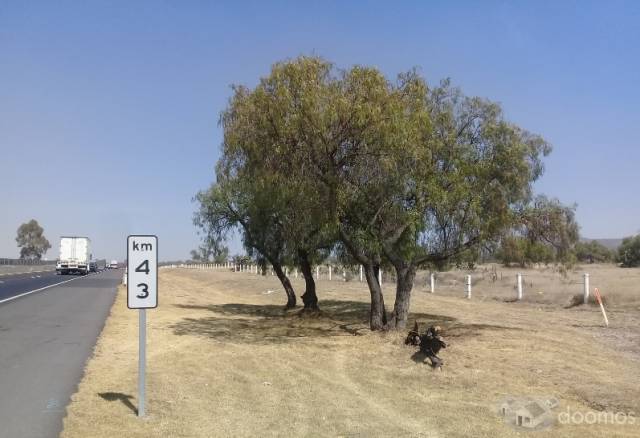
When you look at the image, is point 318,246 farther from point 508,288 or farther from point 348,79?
point 508,288

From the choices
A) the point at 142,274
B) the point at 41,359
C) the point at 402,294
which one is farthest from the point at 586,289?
the point at 142,274

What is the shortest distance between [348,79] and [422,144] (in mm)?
2338

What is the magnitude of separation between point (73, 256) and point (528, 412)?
67646 mm

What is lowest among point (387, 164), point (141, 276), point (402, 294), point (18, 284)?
point (18, 284)

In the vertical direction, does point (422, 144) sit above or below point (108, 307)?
above

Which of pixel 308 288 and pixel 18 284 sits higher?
pixel 308 288

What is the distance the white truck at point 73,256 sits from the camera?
225 ft

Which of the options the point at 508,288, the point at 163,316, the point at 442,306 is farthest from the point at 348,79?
the point at 508,288

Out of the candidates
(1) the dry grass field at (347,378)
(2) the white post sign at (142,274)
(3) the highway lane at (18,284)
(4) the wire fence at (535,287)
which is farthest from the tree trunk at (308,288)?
(2) the white post sign at (142,274)

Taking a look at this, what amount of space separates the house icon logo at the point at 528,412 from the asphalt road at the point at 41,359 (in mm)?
5666

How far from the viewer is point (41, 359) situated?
12305mm

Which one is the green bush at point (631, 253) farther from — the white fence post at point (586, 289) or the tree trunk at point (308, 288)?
the tree trunk at point (308, 288)

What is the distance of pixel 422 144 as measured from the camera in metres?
15.1

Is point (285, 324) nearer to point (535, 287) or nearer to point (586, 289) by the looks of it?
point (586, 289)
